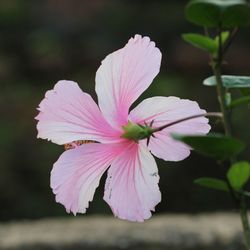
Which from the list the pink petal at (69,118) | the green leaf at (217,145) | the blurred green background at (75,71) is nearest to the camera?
the green leaf at (217,145)

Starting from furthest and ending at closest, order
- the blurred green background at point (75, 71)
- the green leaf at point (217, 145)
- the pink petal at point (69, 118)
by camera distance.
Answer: the blurred green background at point (75, 71) < the pink petal at point (69, 118) < the green leaf at point (217, 145)

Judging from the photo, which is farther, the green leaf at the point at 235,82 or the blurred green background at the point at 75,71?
the blurred green background at the point at 75,71

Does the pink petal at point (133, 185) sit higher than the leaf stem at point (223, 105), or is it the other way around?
the leaf stem at point (223, 105)

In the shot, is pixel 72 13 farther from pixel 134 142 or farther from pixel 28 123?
pixel 134 142

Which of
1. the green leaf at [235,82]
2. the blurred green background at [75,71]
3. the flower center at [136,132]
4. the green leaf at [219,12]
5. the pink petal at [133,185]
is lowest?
the blurred green background at [75,71]

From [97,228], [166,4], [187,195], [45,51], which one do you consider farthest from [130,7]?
[97,228]

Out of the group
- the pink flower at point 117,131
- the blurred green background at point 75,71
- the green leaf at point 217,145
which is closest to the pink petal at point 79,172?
the pink flower at point 117,131

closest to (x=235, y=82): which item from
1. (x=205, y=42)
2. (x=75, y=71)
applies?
(x=205, y=42)

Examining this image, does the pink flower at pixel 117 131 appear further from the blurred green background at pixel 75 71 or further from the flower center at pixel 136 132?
the blurred green background at pixel 75 71
